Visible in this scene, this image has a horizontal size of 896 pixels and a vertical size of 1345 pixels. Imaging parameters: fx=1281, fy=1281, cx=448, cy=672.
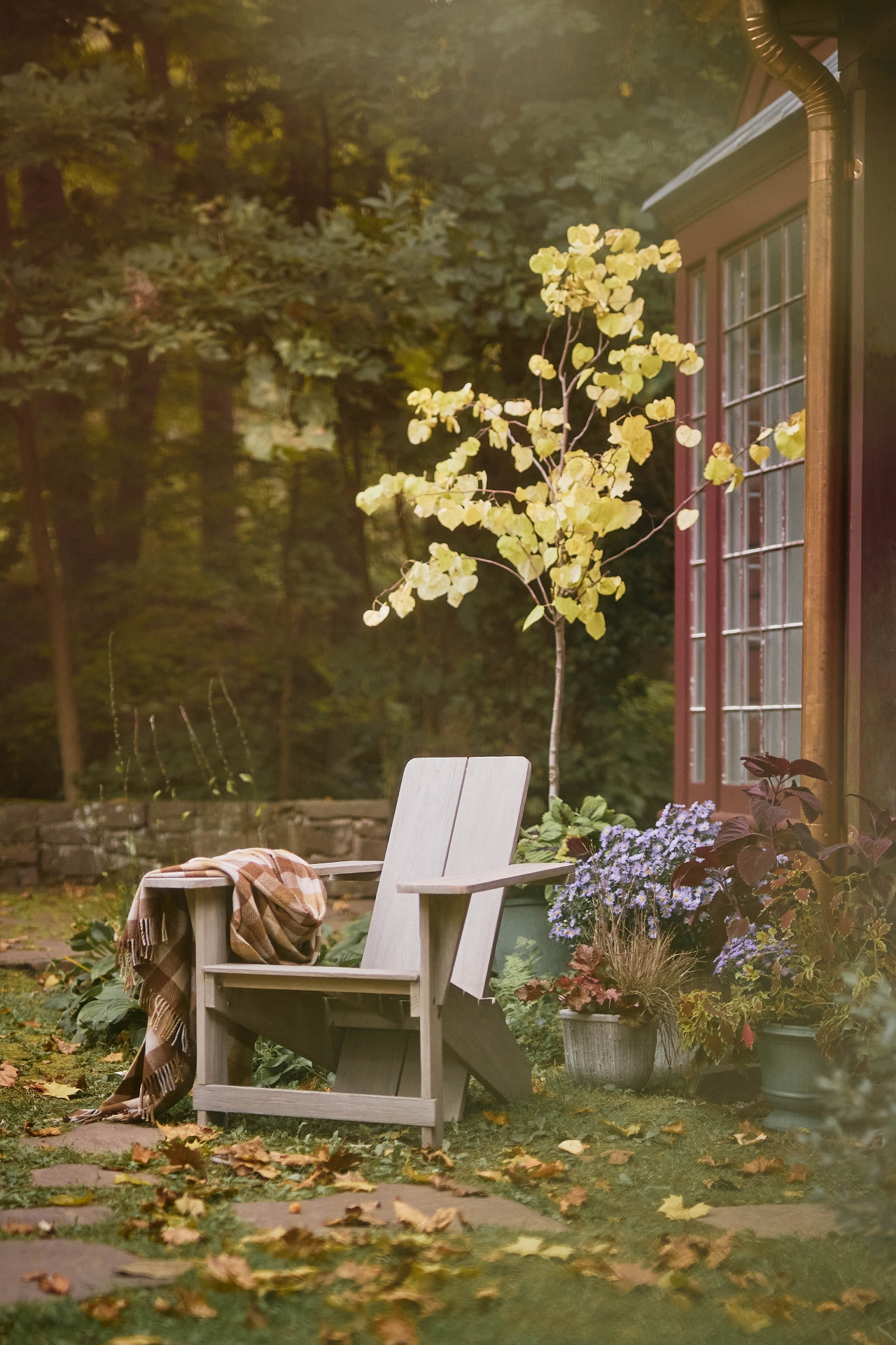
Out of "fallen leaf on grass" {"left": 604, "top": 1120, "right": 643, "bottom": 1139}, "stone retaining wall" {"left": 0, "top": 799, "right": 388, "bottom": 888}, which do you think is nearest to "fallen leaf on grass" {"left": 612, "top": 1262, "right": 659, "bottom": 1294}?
"fallen leaf on grass" {"left": 604, "top": 1120, "right": 643, "bottom": 1139}

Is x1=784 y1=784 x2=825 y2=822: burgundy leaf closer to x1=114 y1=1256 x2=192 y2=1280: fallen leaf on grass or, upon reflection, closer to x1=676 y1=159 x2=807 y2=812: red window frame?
x1=676 y1=159 x2=807 y2=812: red window frame

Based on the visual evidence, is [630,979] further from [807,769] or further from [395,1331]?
[395,1331]

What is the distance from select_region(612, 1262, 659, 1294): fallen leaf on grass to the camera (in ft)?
6.64

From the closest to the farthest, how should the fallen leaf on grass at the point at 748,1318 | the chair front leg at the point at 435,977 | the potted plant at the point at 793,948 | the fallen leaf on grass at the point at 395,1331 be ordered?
the fallen leaf on grass at the point at 395,1331 → the fallen leaf on grass at the point at 748,1318 → the chair front leg at the point at 435,977 → the potted plant at the point at 793,948

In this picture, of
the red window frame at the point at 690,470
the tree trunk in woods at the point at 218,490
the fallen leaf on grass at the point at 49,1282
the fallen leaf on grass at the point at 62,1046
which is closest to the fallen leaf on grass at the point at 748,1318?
the fallen leaf on grass at the point at 49,1282

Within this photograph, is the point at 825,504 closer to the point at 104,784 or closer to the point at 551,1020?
the point at 551,1020

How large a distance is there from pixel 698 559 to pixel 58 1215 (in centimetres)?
373

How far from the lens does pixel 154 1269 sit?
2.00 meters

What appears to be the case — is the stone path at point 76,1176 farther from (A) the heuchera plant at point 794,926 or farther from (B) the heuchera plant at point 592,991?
(A) the heuchera plant at point 794,926

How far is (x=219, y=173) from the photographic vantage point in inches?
342

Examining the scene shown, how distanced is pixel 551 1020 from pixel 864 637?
154cm

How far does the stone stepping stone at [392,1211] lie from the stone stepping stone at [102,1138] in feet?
1.92

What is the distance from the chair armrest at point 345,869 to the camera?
11.3 ft

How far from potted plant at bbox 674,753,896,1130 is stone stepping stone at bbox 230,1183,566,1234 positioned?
32.8 inches
